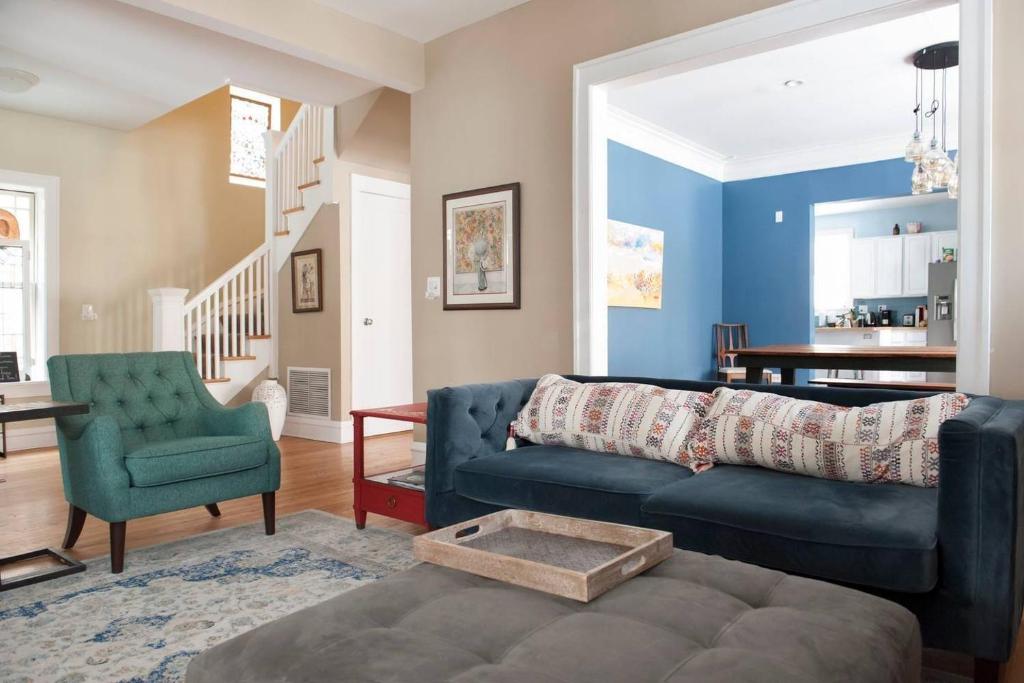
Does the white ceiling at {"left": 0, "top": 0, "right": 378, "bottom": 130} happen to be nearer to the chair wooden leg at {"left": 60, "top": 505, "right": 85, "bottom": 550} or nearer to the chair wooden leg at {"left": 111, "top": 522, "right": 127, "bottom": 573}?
the chair wooden leg at {"left": 60, "top": 505, "right": 85, "bottom": 550}

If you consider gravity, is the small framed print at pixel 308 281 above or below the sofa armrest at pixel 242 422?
above

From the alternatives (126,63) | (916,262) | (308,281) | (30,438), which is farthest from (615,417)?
(916,262)

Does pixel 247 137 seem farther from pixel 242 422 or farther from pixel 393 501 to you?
pixel 393 501

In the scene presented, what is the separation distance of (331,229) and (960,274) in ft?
15.6

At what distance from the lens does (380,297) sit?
6.39m

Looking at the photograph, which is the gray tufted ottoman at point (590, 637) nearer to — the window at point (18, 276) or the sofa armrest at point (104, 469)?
the sofa armrest at point (104, 469)

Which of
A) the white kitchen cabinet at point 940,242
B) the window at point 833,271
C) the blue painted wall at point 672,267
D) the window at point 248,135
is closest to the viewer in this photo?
the blue painted wall at point 672,267

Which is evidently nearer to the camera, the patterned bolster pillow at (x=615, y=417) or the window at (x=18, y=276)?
the patterned bolster pillow at (x=615, y=417)

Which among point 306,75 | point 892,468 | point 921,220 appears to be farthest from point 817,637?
point 921,220

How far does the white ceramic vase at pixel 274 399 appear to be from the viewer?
239 inches

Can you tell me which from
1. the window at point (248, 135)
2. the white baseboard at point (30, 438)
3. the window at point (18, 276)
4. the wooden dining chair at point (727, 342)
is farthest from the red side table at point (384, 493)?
the window at point (248, 135)

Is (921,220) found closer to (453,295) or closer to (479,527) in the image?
(453,295)

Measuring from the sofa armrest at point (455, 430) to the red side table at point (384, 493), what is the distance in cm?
28

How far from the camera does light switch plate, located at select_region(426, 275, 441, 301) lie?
184 inches
